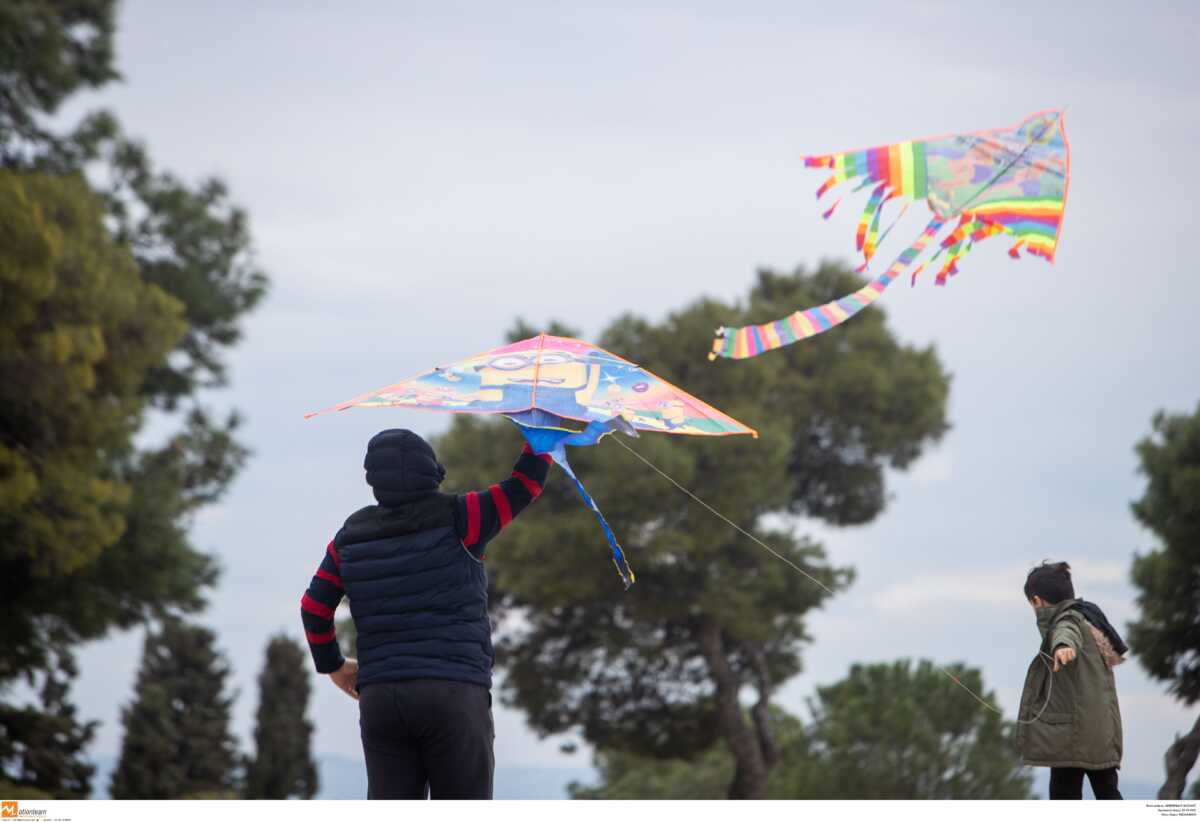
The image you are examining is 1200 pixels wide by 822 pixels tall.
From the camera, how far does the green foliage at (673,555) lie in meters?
14.9

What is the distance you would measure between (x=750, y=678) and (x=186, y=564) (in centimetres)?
697

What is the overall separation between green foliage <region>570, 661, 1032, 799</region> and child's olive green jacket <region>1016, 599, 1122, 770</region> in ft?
29.6

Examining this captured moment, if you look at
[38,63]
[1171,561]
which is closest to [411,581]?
[1171,561]

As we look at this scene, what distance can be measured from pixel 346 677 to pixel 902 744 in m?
10.5

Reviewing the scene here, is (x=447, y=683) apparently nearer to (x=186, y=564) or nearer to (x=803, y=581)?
(x=186, y=564)

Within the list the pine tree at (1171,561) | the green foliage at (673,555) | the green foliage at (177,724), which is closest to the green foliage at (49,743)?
the green foliage at (177,724)

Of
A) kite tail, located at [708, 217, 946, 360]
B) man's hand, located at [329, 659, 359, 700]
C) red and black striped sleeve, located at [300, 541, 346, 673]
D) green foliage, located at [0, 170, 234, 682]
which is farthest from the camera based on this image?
green foliage, located at [0, 170, 234, 682]

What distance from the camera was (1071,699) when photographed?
336 cm

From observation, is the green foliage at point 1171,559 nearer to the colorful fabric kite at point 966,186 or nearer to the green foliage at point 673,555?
the green foliage at point 673,555

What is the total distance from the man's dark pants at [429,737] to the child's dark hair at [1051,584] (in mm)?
1536

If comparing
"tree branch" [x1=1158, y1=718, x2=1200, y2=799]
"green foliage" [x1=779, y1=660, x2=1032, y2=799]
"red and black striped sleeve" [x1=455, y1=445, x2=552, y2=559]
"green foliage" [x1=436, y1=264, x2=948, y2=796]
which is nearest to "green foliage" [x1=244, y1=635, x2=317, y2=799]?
"green foliage" [x1=436, y1=264, x2=948, y2=796]

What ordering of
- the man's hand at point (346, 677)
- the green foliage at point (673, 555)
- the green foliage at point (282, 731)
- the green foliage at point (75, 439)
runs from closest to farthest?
the man's hand at point (346, 677)
the green foliage at point (75, 439)
the green foliage at point (673, 555)
the green foliage at point (282, 731)

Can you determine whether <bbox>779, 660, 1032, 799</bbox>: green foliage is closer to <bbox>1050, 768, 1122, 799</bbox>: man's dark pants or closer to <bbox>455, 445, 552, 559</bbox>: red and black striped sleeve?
<bbox>1050, 768, 1122, 799</bbox>: man's dark pants

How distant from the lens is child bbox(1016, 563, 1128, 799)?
132 inches
